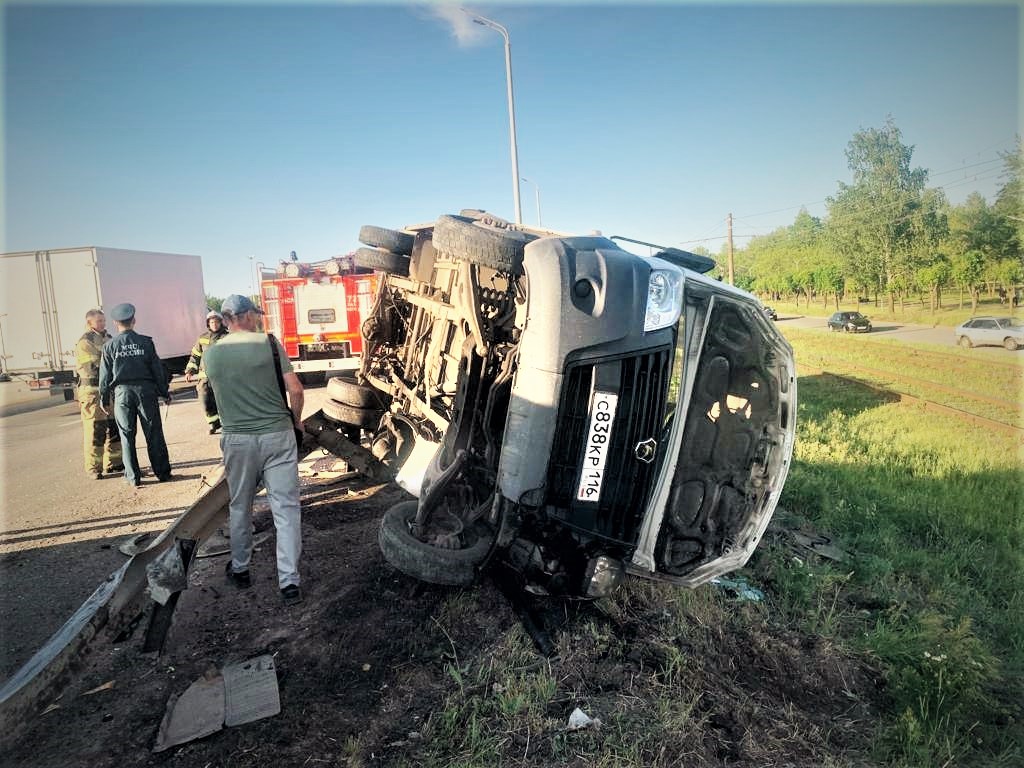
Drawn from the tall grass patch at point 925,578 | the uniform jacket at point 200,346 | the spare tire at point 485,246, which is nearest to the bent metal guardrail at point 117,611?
the spare tire at point 485,246

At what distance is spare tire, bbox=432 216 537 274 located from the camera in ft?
9.93

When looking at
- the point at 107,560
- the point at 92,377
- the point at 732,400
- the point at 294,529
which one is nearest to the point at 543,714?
the point at 294,529

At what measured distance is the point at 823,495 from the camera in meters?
5.30

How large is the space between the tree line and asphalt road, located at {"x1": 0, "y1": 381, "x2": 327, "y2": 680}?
29.6 metres

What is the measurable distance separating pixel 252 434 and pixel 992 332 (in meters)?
22.5

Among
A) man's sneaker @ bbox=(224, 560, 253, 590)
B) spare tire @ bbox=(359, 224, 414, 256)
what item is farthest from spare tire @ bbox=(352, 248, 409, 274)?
man's sneaker @ bbox=(224, 560, 253, 590)

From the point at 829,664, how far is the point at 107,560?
4.53 meters

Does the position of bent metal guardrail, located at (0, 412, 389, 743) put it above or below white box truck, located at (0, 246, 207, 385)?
below

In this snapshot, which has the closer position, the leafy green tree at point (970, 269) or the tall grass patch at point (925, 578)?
the tall grass patch at point (925, 578)

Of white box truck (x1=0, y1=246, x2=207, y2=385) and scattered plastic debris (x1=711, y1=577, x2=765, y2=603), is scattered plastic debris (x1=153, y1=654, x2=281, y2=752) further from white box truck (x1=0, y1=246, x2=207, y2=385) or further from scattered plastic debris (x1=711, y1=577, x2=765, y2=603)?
white box truck (x1=0, y1=246, x2=207, y2=385)

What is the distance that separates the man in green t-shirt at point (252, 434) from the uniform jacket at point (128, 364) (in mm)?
2707

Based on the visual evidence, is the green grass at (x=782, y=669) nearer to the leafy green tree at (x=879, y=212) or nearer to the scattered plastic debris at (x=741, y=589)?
the scattered plastic debris at (x=741, y=589)

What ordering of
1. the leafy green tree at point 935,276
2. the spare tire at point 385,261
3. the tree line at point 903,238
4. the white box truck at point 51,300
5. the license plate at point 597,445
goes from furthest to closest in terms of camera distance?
the leafy green tree at point 935,276 → the tree line at point 903,238 → the white box truck at point 51,300 → the spare tire at point 385,261 → the license plate at point 597,445

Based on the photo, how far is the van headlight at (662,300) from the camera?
2672mm
